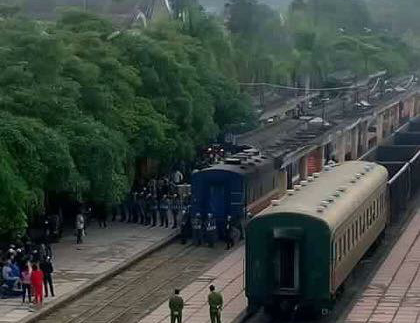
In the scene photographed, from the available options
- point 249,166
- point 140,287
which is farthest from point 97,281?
point 249,166

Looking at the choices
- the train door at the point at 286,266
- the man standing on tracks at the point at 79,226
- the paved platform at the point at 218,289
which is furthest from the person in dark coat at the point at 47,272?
the man standing on tracks at the point at 79,226

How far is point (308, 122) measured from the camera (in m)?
54.5

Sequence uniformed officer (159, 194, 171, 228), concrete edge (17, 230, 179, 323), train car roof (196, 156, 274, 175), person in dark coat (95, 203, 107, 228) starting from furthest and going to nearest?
person in dark coat (95, 203, 107, 228), uniformed officer (159, 194, 171, 228), train car roof (196, 156, 274, 175), concrete edge (17, 230, 179, 323)

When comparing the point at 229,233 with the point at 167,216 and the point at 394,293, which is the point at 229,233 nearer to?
the point at 167,216

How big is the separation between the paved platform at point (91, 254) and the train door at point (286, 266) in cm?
530

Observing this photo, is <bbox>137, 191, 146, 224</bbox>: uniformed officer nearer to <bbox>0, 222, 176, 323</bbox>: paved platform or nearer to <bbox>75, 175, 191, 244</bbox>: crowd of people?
<bbox>75, 175, 191, 244</bbox>: crowd of people

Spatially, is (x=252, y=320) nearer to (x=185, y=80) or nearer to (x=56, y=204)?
(x=56, y=204)

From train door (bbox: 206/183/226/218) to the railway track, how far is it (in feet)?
3.23

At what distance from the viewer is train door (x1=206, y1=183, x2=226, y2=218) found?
37.3 meters

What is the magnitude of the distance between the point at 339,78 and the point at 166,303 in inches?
2246

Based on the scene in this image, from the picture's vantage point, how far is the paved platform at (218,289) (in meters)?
27.7

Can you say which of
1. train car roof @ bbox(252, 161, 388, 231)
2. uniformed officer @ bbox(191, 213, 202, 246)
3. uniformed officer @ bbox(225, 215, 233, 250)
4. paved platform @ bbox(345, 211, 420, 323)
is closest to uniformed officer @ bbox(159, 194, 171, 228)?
uniformed officer @ bbox(191, 213, 202, 246)

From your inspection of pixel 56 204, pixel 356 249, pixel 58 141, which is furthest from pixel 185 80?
pixel 356 249

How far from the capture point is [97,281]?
31859 mm
